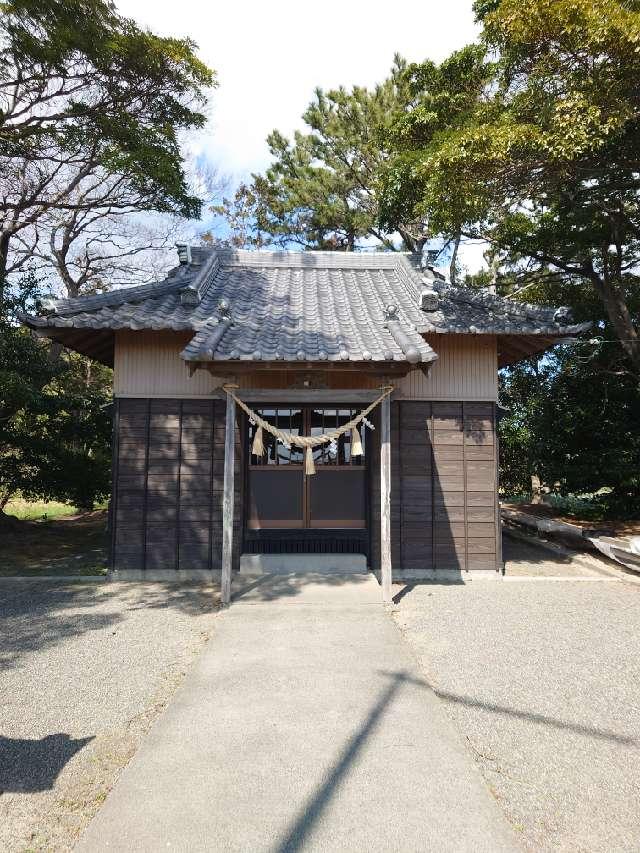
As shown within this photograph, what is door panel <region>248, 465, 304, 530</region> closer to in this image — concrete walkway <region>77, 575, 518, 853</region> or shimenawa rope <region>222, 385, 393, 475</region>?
shimenawa rope <region>222, 385, 393, 475</region>

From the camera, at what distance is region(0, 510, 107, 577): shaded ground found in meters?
7.75

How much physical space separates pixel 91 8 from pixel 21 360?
22.9 ft

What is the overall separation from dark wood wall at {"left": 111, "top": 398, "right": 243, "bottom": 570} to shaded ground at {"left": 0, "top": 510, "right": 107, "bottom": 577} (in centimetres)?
100

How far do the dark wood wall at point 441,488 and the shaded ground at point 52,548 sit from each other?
4.56 metres

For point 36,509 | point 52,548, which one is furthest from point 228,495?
point 36,509

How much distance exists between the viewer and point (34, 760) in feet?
9.36

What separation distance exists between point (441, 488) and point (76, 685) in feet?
17.1

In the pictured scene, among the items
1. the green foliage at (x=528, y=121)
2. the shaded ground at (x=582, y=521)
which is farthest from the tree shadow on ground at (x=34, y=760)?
the shaded ground at (x=582, y=521)

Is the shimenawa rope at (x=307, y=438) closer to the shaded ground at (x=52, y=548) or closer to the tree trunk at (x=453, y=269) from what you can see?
the shaded ground at (x=52, y=548)

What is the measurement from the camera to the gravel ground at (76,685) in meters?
2.52

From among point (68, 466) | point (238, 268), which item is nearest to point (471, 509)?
point (238, 268)

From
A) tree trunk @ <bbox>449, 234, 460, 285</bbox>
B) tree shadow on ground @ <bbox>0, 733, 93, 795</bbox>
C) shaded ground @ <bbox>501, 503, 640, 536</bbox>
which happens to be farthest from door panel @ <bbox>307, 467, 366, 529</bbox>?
tree trunk @ <bbox>449, 234, 460, 285</bbox>

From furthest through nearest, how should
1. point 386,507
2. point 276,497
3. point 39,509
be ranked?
point 39,509
point 276,497
point 386,507

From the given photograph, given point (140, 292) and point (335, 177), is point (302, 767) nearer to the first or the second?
point (140, 292)
